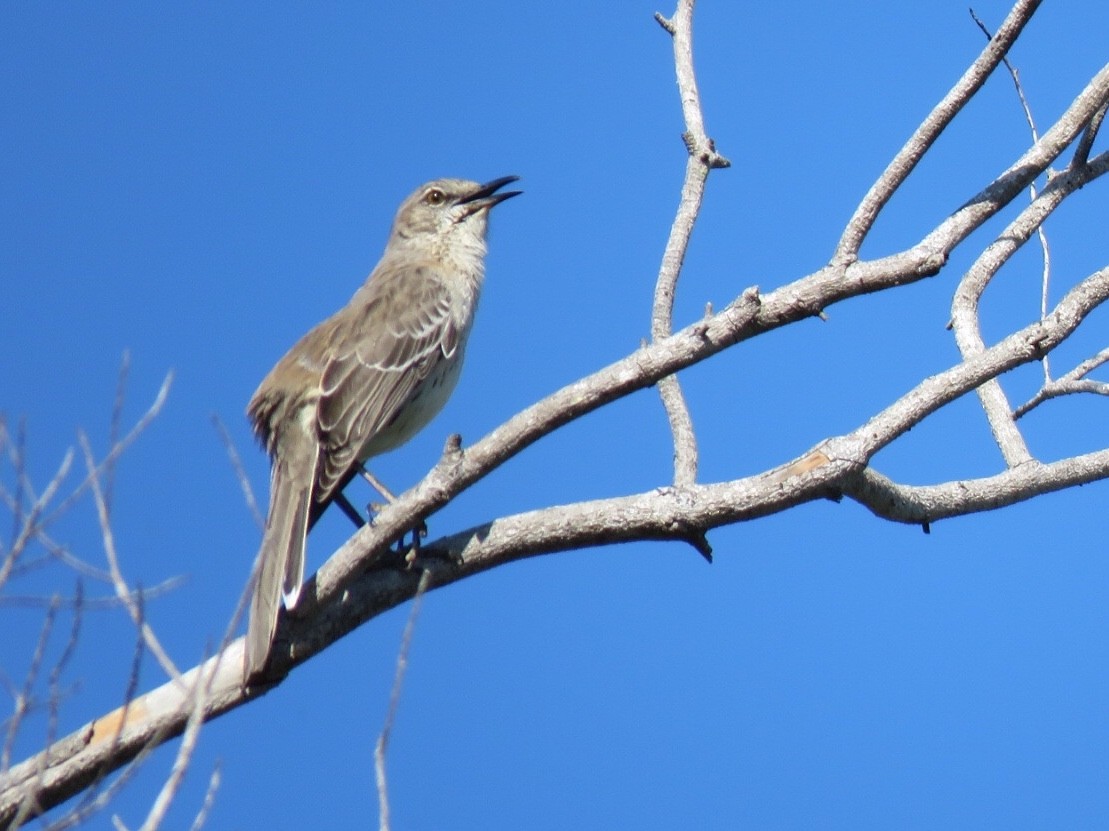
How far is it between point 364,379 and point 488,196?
6.74ft

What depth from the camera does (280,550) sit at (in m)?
5.36

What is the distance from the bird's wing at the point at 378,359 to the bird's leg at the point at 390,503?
0.45 ft

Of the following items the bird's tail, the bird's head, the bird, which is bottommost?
the bird's tail

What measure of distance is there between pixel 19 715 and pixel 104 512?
0.71m

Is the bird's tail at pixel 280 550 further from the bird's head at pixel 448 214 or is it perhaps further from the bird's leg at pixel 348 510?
the bird's head at pixel 448 214

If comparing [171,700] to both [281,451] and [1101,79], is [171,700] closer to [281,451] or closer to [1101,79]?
[281,451]

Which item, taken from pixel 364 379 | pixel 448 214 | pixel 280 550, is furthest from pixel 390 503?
pixel 448 214

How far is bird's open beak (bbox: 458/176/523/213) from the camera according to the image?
26.4ft

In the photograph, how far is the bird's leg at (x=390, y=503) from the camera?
4852 millimetres

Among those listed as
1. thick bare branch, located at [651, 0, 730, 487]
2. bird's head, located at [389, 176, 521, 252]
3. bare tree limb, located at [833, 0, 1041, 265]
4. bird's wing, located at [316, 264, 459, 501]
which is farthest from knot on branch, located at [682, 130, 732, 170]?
bird's head, located at [389, 176, 521, 252]

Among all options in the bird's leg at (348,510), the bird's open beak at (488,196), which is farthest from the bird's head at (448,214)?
the bird's leg at (348,510)

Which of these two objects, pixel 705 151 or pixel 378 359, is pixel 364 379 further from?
pixel 705 151

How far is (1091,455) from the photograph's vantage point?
16.4ft

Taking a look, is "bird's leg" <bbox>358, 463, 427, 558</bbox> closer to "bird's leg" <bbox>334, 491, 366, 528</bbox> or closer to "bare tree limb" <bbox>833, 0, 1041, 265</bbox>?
"bird's leg" <bbox>334, 491, 366, 528</bbox>
